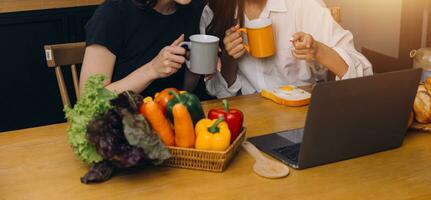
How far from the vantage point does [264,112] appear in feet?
5.36

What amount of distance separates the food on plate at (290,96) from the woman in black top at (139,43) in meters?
0.29

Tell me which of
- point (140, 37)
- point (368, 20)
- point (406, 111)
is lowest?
point (368, 20)

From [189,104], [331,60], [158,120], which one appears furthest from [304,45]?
[158,120]

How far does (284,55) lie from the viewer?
1.98m

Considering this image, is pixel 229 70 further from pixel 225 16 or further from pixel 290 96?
pixel 290 96

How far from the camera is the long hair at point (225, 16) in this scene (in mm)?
A: 1922

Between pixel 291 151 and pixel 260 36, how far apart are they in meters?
0.49

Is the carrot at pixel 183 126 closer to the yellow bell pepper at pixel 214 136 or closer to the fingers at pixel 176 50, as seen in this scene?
the yellow bell pepper at pixel 214 136

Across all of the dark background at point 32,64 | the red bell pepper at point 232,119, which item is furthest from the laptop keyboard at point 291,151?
the dark background at point 32,64

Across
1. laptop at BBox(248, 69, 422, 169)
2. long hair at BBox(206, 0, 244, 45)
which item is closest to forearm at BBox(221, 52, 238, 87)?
long hair at BBox(206, 0, 244, 45)

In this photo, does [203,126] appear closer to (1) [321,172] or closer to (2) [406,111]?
(1) [321,172]

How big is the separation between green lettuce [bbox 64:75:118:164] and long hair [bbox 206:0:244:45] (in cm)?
75

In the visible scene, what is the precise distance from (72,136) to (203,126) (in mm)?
283

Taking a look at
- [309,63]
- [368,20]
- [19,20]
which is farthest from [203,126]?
[368,20]
